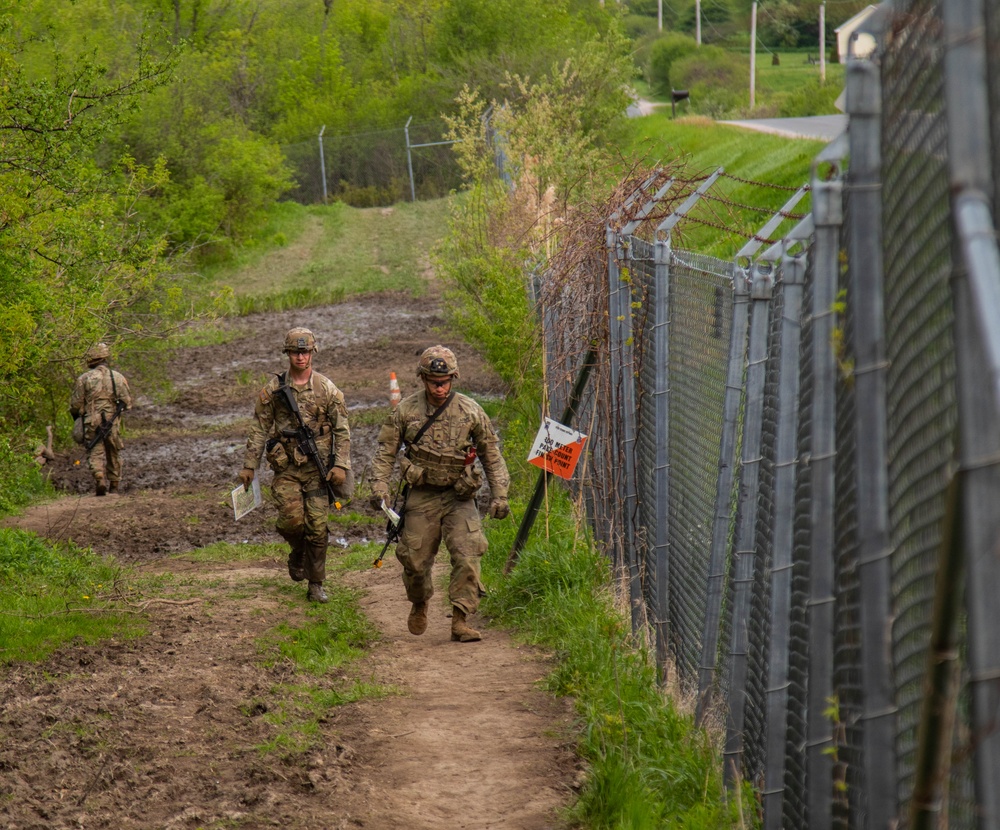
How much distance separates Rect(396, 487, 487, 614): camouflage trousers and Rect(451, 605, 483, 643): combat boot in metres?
0.05

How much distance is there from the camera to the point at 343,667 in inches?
323

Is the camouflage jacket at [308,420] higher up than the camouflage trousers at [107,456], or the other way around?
the camouflage jacket at [308,420]

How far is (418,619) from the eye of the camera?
899 cm

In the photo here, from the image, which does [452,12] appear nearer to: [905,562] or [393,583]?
[393,583]

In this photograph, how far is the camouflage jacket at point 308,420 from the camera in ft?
32.7

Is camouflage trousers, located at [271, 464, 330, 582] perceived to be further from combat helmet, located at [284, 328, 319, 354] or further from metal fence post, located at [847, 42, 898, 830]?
metal fence post, located at [847, 42, 898, 830]

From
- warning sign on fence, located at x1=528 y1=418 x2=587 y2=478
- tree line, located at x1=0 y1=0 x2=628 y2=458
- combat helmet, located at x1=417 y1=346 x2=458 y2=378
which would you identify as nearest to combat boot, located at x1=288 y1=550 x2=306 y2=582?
combat helmet, located at x1=417 y1=346 x2=458 y2=378

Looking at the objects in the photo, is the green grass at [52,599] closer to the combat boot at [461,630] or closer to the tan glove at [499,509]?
the combat boot at [461,630]

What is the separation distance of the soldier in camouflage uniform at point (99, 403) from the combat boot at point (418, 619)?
8081mm

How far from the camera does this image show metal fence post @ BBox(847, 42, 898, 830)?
8.68ft

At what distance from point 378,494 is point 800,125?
27.3 m

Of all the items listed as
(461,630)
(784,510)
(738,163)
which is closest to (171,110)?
(738,163)

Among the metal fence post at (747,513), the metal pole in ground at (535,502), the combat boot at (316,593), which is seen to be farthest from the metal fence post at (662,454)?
the combat boot at (316,593)

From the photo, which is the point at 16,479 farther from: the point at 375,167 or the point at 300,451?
the point at 375,167
